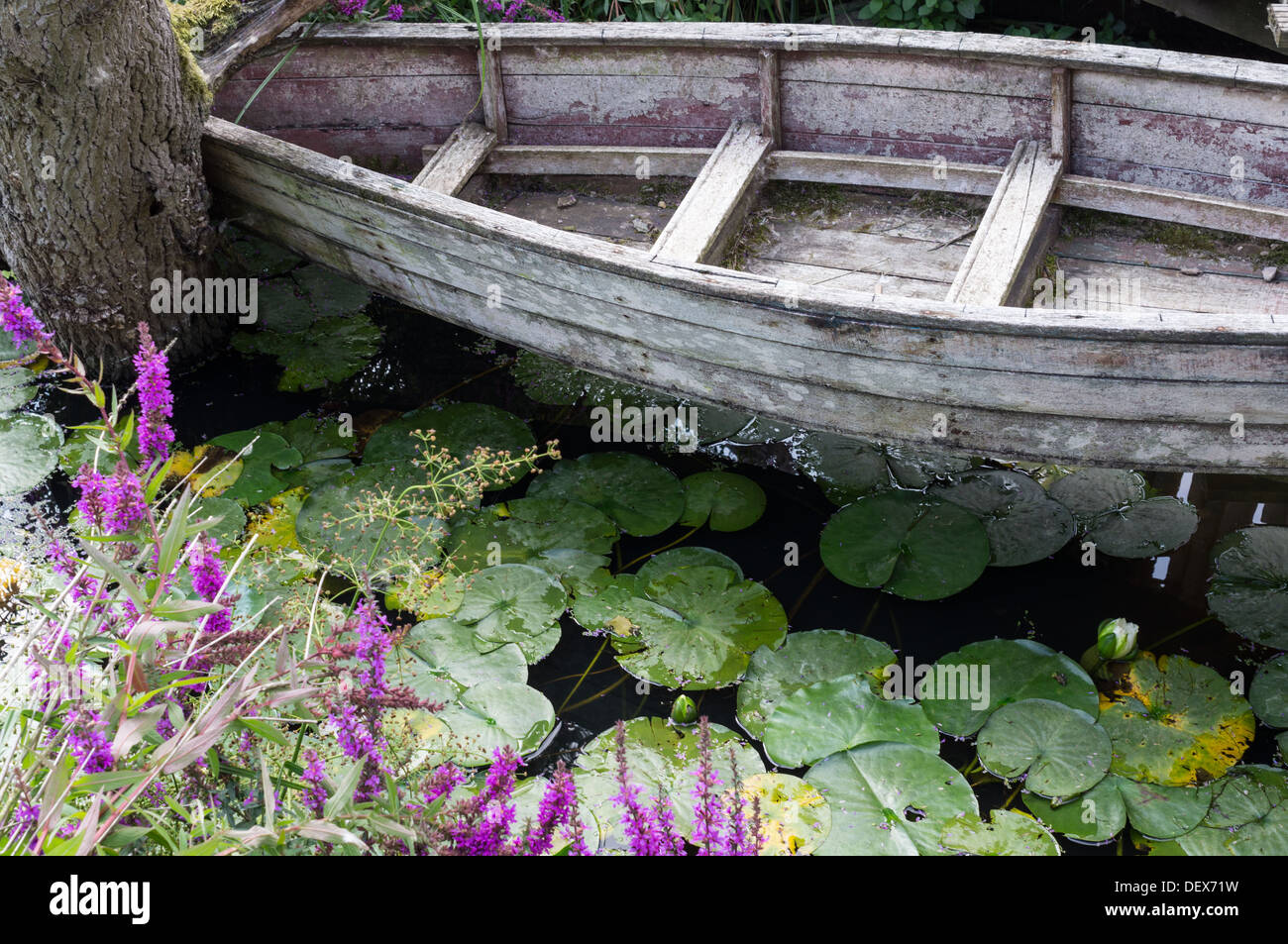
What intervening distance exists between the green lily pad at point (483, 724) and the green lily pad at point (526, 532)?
46 centimetres

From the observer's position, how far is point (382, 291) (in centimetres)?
351

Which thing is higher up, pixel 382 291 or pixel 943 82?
pixel 943 82

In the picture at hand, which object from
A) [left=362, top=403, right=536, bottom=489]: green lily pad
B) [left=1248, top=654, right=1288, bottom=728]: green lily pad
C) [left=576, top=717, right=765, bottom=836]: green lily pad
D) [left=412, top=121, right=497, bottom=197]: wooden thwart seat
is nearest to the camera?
[left=576, top=717, right=765, bottom=836]: green lily pad

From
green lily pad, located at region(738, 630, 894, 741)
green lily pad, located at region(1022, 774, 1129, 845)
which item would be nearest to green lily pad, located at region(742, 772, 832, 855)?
green lily pad, located at region(738, 630, 894, 741)

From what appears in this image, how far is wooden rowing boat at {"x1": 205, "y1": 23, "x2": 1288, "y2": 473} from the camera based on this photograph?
2.49 m

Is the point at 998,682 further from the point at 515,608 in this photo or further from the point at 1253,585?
the point at 515,608

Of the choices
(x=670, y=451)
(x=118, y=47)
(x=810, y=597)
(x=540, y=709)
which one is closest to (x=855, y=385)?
(x=810, y=597)

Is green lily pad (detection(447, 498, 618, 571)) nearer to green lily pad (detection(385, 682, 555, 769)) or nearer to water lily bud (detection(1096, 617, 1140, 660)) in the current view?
green lily pad (detection(385, 682, 555, 769))

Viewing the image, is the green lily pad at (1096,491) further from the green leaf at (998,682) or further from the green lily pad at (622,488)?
the green lily pad at (622,488)

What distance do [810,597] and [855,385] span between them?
603 mm

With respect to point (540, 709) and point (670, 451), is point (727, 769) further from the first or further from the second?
point (670, 451)

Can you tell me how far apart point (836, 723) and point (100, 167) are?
2.55m

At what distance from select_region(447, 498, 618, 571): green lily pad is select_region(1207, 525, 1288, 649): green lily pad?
1.56 meters

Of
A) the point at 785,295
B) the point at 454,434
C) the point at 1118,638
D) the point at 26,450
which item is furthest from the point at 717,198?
the point at 26,450
